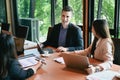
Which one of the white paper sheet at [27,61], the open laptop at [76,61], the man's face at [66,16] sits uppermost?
the man's face at [66,16]

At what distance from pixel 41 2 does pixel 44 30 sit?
69 centimetres

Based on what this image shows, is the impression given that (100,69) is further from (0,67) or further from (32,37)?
(32,37)

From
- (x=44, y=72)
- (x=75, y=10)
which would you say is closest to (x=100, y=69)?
(x=44, y=72)

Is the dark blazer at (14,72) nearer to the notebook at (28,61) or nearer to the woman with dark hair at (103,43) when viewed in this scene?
the notebook at (28,61)

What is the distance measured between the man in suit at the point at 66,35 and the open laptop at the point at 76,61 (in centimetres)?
89

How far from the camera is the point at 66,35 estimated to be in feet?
10.7

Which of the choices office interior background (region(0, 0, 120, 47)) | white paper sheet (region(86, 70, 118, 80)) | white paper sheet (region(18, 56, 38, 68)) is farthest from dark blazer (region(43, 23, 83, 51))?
white paper sheet (region(86, 70, 118, 80))

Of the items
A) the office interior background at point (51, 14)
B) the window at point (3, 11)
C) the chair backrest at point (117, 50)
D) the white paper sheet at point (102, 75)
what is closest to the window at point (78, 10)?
the office interior background at point (51, 14)

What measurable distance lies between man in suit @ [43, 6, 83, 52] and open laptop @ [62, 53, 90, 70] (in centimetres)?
89

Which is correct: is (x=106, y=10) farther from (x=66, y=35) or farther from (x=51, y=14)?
(x=51, y=14)

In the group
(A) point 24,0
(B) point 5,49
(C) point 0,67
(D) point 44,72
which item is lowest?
(D) point 44,72

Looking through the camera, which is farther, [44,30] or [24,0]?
[24,0]

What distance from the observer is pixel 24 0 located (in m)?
5.55

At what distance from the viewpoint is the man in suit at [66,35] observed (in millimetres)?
3162
